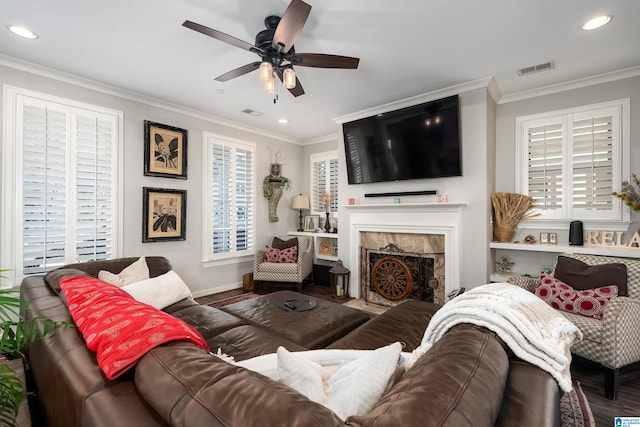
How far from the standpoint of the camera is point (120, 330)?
0.95 m

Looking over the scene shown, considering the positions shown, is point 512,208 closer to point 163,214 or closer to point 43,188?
point 163,214

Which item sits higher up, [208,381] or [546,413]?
[208,381]

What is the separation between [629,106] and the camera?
2902 mm

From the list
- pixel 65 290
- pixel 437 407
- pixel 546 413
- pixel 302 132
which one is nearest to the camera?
pixel 437 407

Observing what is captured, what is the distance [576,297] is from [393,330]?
1.65m

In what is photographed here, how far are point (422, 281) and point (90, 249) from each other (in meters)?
3.92

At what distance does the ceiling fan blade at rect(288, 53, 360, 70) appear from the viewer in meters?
2.16

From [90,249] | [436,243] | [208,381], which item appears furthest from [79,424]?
A: [436,243]

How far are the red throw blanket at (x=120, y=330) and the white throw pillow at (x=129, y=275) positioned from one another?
1.47 m

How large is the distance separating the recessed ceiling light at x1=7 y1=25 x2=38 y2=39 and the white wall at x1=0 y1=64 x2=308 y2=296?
0.65 m

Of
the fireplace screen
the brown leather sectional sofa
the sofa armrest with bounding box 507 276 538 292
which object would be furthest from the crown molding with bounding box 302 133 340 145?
the brown leather sectional sofa

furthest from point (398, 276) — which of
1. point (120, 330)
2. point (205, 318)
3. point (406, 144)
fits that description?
point (120, 330)

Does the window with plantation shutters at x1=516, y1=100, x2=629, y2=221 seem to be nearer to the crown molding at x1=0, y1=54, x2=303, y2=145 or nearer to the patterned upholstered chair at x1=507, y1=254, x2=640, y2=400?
the patterned upholstered chair at x1=507, y1=254, x2=640, y2=400

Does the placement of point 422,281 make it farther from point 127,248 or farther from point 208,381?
point 127,248
